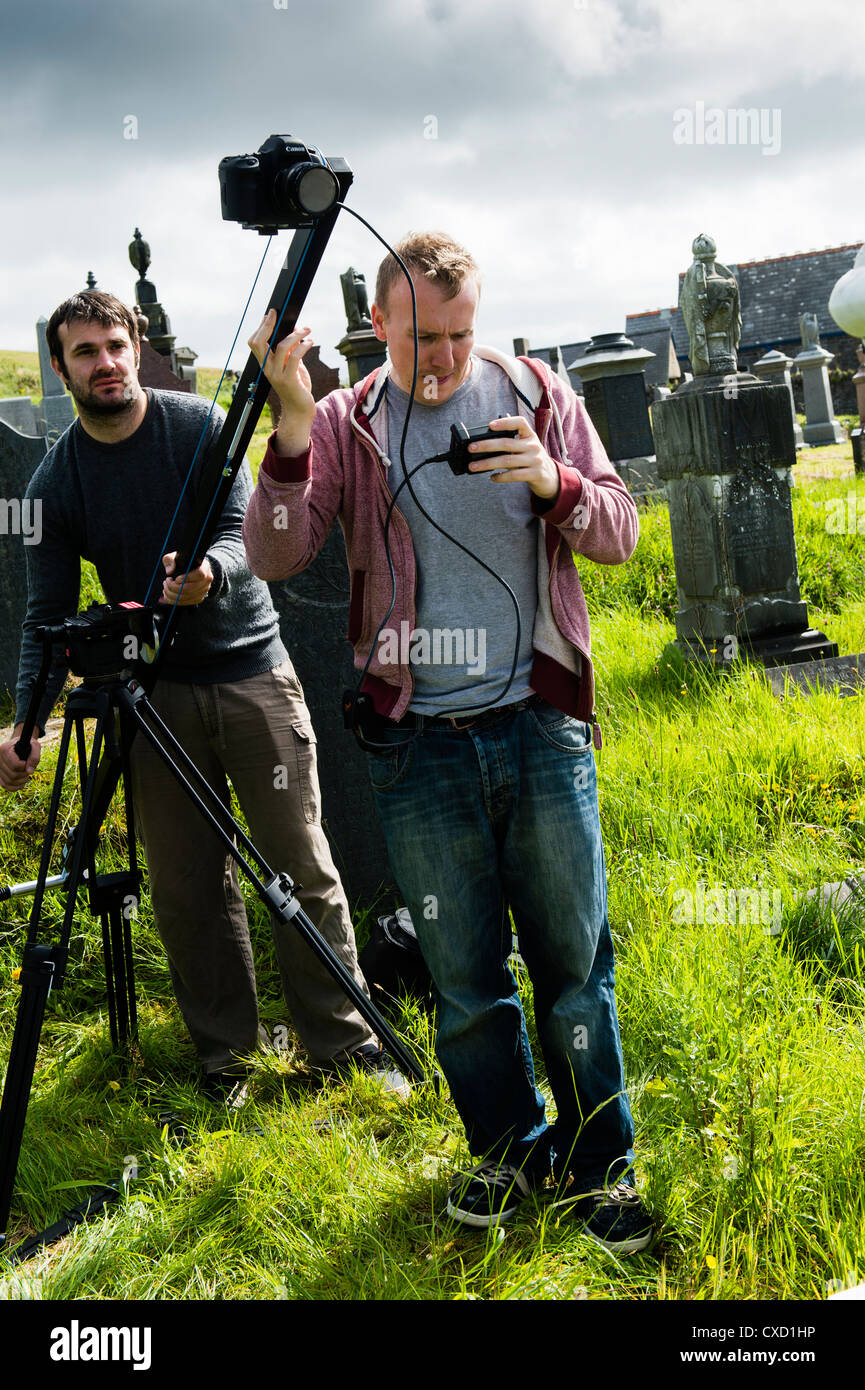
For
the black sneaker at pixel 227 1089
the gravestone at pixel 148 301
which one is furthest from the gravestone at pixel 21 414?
the black sneaker at pixel 227 1089

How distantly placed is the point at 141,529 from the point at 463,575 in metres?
1.25

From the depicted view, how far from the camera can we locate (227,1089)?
3.16 metres

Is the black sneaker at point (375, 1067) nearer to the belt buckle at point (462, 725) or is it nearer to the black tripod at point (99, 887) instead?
the black tripod at point (99, 887)

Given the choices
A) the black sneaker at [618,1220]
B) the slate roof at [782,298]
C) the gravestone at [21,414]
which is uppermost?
the slate roof at [782,298]

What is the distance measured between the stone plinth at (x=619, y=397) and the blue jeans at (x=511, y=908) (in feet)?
32.2

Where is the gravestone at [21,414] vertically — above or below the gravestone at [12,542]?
above

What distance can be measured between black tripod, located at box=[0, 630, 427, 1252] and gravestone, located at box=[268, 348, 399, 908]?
1.26 meters

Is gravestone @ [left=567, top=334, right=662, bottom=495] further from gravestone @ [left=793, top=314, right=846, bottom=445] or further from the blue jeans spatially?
the blue jeans

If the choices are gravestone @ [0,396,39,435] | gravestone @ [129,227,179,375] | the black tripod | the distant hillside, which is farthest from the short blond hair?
the distant hillside

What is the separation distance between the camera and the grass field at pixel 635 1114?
→ 2.22 metres

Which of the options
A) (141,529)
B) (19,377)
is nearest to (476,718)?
(141,529)

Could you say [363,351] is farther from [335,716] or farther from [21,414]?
[335,716]

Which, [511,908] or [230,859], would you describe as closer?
[511,908]

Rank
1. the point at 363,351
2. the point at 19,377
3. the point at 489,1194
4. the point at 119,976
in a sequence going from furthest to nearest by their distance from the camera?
the point at 19,377, the point at 363,351, the point at 119,976, the point at 489,1194
